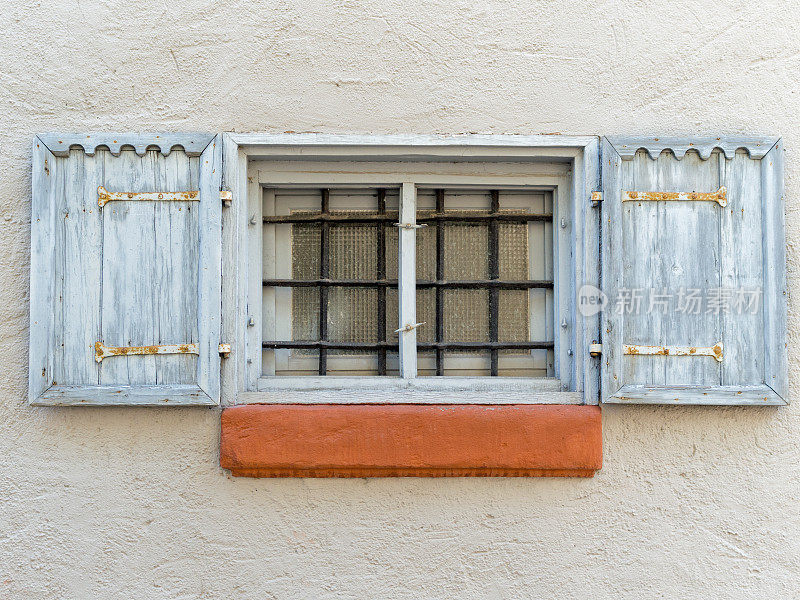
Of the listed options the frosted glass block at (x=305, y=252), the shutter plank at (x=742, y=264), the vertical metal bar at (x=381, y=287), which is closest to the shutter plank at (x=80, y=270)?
the frosted glass block at (x=305, y=252)

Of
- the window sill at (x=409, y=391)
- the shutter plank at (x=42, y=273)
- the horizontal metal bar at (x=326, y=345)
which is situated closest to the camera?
the shutter plank at (x=42, y=273)

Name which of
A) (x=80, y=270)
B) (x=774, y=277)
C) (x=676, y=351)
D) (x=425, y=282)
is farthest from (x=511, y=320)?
(x=80, y=270)

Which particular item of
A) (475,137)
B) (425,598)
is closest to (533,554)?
(425,598)

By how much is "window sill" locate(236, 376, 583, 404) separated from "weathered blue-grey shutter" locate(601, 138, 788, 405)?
0.82 ft

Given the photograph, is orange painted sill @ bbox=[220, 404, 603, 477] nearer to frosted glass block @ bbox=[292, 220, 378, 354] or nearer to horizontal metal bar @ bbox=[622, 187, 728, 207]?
frosted glass block @ bbox=[292, 220, 378, 354]

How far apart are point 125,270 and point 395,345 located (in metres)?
1.04

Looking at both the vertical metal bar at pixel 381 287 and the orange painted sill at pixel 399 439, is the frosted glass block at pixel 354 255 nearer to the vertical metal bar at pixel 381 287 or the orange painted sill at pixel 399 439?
the vertical metal bar at pixel 381 287

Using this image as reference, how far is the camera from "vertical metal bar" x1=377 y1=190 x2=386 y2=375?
7.89ft

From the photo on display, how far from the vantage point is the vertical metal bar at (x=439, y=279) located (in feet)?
7.84

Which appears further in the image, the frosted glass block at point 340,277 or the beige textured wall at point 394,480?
the frosted glass block at point 340,277

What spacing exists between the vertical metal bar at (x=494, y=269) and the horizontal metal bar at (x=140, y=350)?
112 cm

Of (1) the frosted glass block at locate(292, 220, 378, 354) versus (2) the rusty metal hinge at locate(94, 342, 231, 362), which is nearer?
(2) the rusty metal hinge at locate(94, 342, 231, 362)

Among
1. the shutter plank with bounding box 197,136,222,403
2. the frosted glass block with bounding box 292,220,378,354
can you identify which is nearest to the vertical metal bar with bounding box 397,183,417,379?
the frosted glass block with bounding box 292,220,378,354

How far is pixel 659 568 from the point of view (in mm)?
2236
